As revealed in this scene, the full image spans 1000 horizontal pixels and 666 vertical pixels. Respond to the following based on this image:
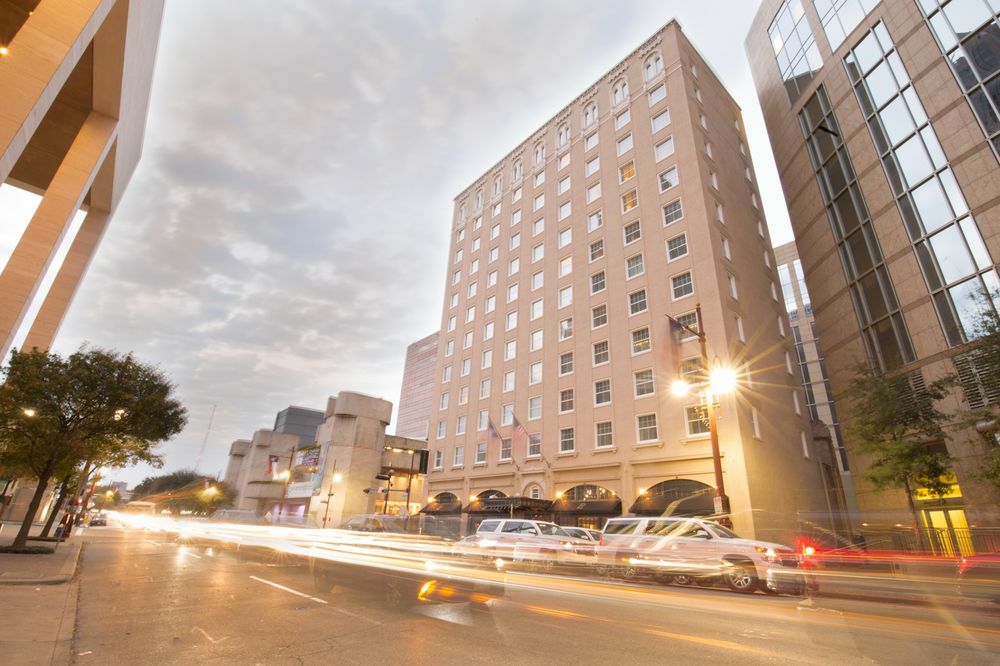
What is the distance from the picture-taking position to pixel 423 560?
1560cm

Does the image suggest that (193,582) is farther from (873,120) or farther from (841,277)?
(873,120)

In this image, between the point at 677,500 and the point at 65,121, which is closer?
the point at 65,121

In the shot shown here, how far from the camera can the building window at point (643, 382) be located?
93.0 ft

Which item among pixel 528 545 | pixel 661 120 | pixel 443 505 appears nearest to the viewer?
pixel 528 545

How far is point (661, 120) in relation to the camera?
35.0m

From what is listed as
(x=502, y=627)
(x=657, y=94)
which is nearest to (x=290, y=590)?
(x=502, y=627)

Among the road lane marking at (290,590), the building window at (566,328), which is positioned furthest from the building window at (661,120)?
the road lane marking at (290,590)

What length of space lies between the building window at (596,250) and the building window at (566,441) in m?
13.4

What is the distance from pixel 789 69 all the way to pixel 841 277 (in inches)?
796

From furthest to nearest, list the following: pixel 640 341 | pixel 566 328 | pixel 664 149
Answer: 1. pixel 566 328
2. pixel 664 149
3. pixel 640 341

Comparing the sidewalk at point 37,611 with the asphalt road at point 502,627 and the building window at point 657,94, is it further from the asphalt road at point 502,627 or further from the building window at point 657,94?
the building window at point 657,94

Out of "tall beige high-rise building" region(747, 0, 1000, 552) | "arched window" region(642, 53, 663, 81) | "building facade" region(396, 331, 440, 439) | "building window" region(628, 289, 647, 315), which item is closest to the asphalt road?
"tall beige high-rise building" region(747, 0, 1000, 552)

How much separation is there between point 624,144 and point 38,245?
3611 centimetres

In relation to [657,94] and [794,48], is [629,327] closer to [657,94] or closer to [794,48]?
[657,94]
